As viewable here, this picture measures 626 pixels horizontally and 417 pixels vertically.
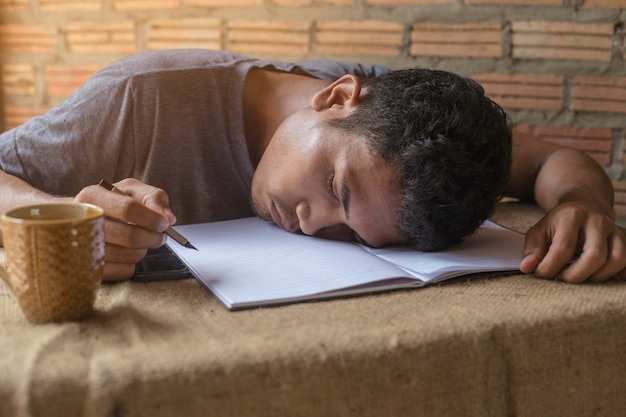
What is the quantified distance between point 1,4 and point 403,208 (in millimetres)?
1592

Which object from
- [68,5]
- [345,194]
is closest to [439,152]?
[345,194]

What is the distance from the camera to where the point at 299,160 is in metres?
1.06

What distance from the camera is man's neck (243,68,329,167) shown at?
1.27 metres

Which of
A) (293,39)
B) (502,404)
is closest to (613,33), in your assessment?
(293,39)

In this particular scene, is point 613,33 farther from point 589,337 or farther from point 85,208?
point 85,208

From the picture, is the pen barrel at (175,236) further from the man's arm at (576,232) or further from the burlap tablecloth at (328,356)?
the man's arm at (576,232)

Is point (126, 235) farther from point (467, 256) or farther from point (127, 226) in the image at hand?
point (467, 256)

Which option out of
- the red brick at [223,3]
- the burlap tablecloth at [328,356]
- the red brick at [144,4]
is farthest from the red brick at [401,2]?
the burlap tablecloth at [328,356]

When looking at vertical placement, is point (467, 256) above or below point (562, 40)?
below

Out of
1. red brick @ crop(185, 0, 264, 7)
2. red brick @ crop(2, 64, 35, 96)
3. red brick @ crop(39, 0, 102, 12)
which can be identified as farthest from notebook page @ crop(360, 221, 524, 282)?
red brick @ crop(2, 64, 35, 96)

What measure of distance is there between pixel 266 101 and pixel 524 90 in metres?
0.75

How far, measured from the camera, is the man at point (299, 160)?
93cm

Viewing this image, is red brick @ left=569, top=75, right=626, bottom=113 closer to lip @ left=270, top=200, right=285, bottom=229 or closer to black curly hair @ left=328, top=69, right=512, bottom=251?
black curly hair @ left=328, top=69, right=512, bottom=251

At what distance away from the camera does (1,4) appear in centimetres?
197
